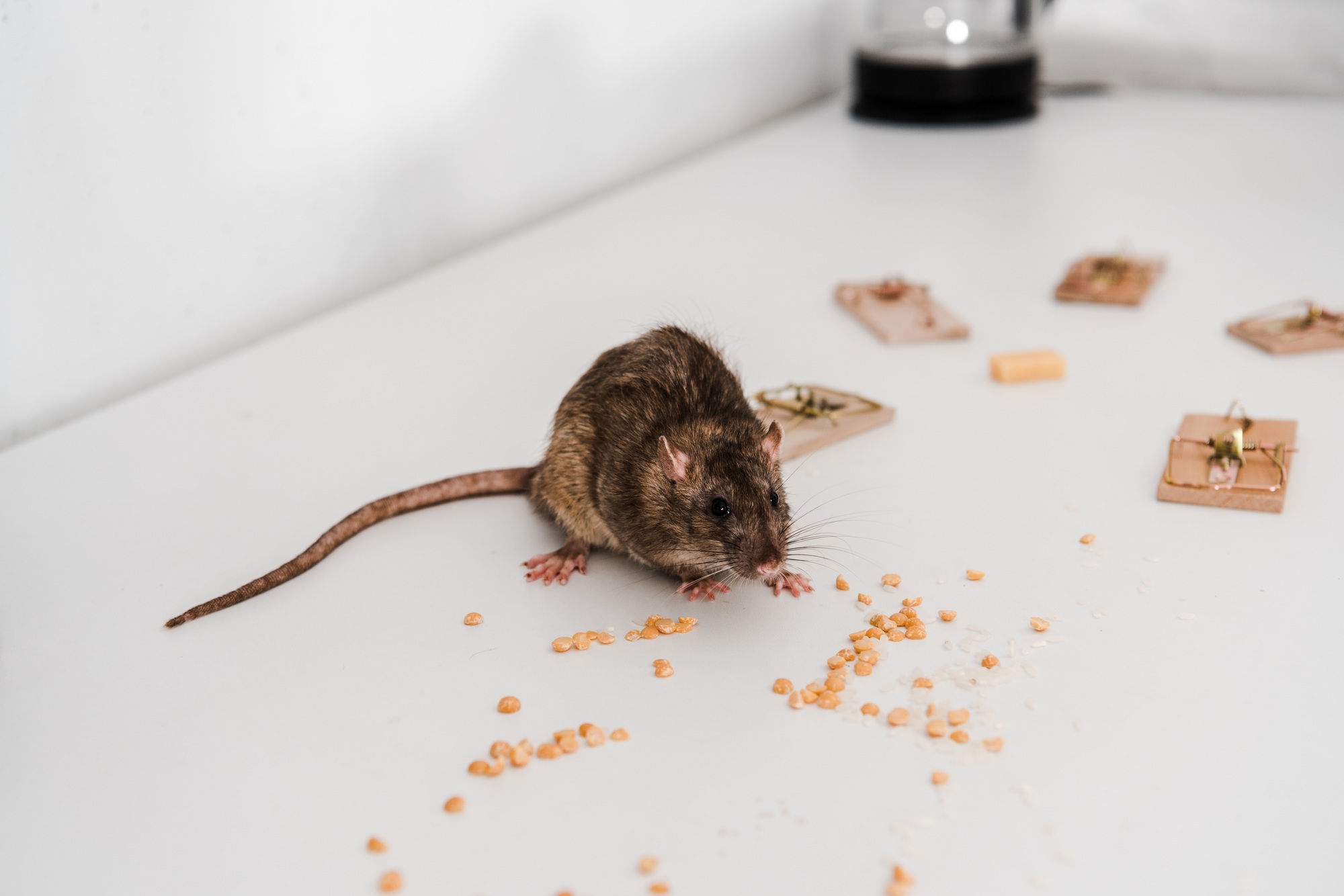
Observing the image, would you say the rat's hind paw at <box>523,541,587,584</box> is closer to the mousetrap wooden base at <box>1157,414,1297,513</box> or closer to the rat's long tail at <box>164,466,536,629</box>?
the rat's long tail at <box>164,466,536,629</box>

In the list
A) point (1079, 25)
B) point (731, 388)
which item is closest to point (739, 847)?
point (731, 388)

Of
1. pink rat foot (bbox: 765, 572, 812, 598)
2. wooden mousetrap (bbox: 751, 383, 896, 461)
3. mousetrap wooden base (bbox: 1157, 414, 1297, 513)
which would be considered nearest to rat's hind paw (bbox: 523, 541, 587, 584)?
pink rat foot (bbox: 765, 572, 812, 598)

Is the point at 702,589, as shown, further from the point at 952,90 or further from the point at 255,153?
the point at 952,90

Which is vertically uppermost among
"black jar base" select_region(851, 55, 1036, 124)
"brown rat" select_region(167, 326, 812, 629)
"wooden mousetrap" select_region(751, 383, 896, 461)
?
"black jar base" select_region(851, 55, 1036, 124)

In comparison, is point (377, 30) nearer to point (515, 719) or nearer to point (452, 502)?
point (452, 502)

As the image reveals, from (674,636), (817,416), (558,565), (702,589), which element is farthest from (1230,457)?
(558,565)

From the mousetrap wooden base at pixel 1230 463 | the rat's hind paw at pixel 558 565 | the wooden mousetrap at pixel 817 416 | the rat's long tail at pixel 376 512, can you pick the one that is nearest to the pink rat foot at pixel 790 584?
the rat's hind paw at pixel 558 565
